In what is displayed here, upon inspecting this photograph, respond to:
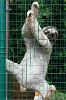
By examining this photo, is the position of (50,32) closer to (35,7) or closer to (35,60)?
(35,60)

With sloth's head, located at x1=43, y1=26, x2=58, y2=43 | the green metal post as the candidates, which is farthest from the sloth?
the green metal post

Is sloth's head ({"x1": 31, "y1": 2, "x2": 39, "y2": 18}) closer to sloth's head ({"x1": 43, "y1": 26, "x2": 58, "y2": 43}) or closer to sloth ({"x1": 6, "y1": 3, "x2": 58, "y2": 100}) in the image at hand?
sloth ({"x1": 6, "y1": 3, "x2": 58, "y2": 100})

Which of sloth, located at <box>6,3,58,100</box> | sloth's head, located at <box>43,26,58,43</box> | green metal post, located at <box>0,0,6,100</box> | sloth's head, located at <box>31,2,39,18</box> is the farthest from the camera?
sloth's head, located at <box>43,26,58,43</box>

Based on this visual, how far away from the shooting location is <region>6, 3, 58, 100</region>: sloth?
10.9ft

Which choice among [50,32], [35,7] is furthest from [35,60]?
[35,7]

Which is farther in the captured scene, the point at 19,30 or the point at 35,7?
the point at 19,30

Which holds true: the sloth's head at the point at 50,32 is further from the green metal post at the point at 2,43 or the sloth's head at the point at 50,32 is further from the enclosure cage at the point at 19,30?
the green metal post at the point at 2,43

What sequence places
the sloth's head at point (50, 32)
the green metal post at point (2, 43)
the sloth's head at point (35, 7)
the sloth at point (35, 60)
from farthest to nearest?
the sloth's head at point (50, 32), the sloth at point (35, 60), the sloth's head at point (35, 7), the green metal post at point (2, 43)

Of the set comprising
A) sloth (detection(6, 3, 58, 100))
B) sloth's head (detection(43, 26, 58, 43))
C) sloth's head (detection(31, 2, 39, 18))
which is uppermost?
sloth's head (detection(31, 2, 39, 18))

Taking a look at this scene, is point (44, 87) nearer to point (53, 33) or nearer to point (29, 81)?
point (29, 81)

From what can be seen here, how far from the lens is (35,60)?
11.3 feet

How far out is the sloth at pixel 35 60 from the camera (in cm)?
332

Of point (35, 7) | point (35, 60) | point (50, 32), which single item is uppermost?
point (35, 7)

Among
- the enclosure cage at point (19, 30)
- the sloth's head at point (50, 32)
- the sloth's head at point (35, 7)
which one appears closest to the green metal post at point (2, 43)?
the enclosure cage at point (19, 30)
